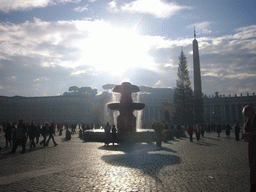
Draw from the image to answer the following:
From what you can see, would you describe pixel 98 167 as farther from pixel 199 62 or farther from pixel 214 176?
pixel 199 62

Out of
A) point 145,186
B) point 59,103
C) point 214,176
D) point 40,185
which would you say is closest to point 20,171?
point 40,185

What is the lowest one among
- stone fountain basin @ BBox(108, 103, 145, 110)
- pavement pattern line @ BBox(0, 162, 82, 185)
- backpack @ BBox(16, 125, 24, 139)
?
pavement pattern line @ BBox(0, 162, 82, 185)

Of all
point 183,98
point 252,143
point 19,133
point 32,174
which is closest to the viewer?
point 252,143

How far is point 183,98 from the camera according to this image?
63.0 meters

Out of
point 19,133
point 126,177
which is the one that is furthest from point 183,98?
point 126,177

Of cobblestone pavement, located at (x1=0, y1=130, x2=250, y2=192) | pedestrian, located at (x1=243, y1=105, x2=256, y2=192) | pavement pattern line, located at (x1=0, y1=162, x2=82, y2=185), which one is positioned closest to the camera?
pedestrian, located at (x1=243, y1=105, x2=256, y2=192)

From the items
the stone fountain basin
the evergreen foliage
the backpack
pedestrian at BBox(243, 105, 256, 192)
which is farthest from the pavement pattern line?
the evergreen foliage

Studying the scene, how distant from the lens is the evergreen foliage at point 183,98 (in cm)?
6098

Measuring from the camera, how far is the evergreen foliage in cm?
6098

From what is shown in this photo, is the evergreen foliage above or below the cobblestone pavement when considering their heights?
above

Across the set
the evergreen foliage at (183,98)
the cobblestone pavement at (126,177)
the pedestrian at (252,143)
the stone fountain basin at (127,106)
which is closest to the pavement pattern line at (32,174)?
the cobblestone pavement at (126,177)

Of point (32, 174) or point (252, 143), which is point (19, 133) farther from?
point (252, 143)

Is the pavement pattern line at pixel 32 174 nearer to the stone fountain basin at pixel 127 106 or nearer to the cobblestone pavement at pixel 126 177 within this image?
the cobblestone pavement at pixel 126 177

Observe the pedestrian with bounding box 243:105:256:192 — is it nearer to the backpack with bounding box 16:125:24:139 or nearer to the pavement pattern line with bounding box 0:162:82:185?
the pavement pattern line with bounding box 0:162:82:185
